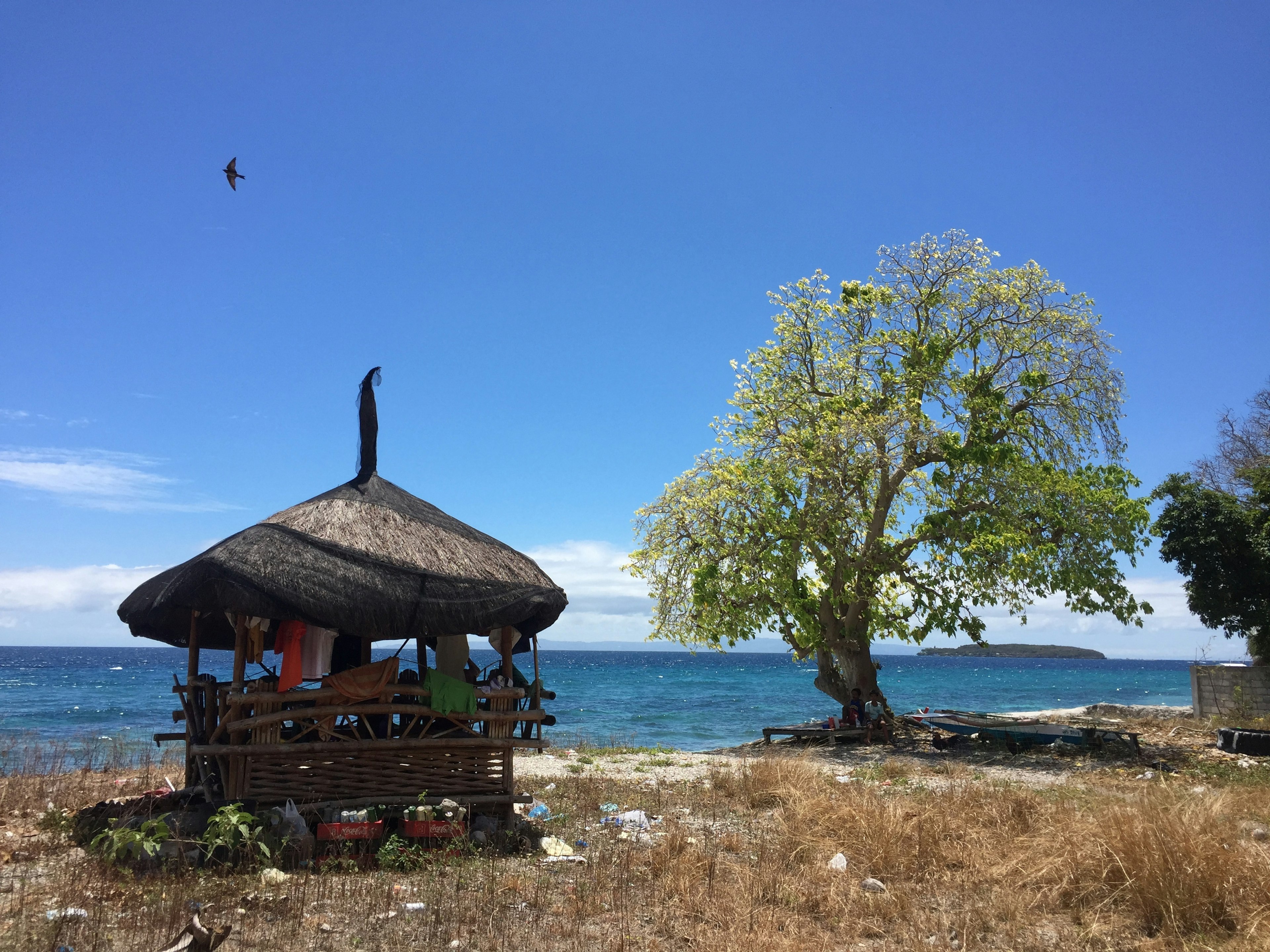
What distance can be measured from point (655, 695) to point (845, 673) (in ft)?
116

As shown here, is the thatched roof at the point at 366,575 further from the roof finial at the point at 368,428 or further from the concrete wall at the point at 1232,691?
the concrete wall at the point at 1232,691

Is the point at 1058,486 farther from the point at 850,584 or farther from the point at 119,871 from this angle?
the point at 119,871

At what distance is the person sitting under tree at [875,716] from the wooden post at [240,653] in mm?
13940

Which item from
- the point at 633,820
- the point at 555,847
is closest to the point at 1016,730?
the point at 633,820

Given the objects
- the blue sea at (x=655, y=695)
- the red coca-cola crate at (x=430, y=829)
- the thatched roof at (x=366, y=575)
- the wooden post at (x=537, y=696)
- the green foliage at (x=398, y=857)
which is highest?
the thatched roof at (x=366, y=575)

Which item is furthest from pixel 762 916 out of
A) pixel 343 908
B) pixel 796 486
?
pixel 796 486

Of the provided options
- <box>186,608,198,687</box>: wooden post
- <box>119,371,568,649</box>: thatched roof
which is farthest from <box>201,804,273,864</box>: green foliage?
<box>186,608,198,687</box>: wooden post

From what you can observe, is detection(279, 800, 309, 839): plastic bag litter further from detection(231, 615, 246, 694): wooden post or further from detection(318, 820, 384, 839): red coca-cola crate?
detection(231, 615, 246, 694): wooden post

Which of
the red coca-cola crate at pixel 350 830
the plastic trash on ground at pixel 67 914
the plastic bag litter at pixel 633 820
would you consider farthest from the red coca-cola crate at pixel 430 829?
the plastic trash on ground at pixel 67 914

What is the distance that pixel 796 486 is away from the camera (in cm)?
1961

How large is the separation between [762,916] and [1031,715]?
2553 cm

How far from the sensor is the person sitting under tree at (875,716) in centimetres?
1953

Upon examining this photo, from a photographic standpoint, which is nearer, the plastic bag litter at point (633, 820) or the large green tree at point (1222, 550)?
the plastic bag litter at point (633, 820)

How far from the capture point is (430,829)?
902 cm
